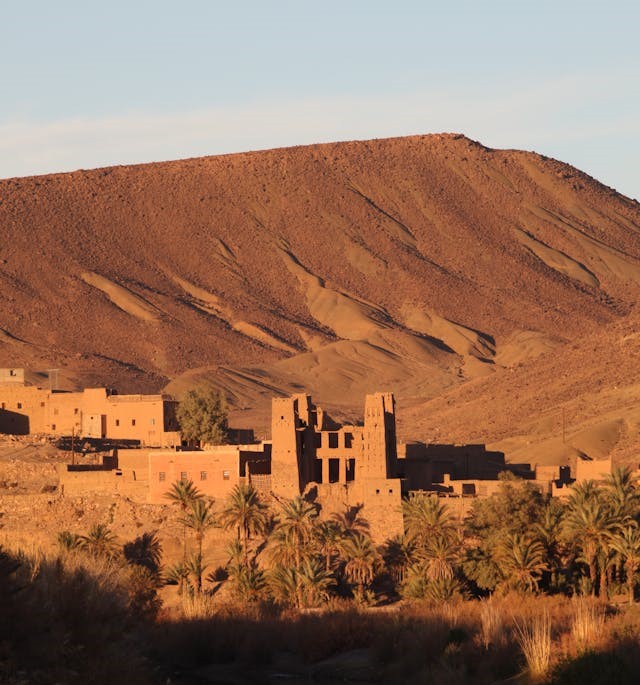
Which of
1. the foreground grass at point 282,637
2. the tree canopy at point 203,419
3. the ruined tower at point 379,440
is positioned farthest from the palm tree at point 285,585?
the tree canopy at point 203,419

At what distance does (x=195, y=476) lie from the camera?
57.2m

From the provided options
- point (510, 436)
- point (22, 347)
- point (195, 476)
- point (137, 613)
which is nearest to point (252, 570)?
point (195, 476)

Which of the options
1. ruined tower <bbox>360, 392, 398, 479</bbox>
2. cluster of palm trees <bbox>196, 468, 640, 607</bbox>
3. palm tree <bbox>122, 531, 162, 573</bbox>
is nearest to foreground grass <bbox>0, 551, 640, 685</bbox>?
cluster of palm trees <bbox>196, 468, 640, 607</bbox>

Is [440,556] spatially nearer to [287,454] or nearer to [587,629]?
[287,454]

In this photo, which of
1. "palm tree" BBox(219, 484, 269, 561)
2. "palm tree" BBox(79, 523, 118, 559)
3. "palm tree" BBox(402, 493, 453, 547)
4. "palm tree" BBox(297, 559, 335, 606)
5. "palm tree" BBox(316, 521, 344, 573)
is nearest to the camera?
"palm tree" BBox(297, 559, 335, 606)

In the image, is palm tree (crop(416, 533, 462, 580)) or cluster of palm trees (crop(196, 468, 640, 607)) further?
palm tree (crop(416, 533, 462, 580))

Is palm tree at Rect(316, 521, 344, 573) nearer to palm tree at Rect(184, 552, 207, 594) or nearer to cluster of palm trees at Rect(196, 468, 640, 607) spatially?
cluster of palm trees at Rect(196, 468, 640, 607)

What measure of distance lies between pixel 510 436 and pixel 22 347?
48.4 meters

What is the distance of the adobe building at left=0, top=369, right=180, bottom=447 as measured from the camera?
68.4 meters

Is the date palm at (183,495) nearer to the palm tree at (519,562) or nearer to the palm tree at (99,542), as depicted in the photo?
the palm tree at (99,542)

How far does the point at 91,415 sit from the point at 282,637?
29498mm

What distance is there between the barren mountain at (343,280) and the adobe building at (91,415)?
30121mm

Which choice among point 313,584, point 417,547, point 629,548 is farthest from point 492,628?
point 417,547

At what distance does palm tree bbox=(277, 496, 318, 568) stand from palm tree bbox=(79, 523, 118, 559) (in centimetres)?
519
